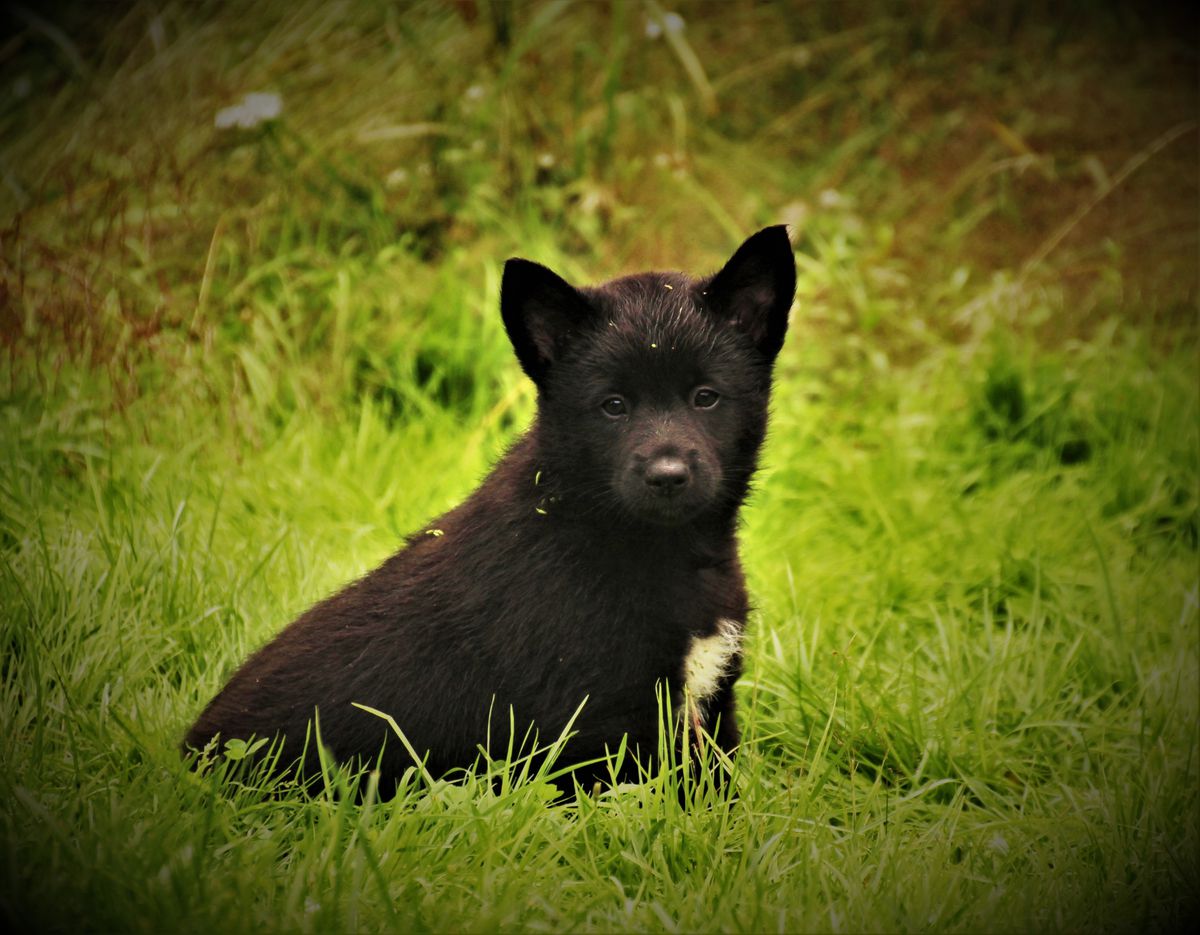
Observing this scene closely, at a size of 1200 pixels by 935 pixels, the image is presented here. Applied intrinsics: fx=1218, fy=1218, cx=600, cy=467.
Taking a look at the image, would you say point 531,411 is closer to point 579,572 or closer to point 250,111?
point 250,111

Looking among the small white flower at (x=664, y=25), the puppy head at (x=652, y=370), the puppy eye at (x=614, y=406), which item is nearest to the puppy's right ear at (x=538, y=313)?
the puppy head at (x=652, y=370)

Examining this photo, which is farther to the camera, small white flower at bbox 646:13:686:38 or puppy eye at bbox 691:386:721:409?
small white flower at bbox 646:13:686:38

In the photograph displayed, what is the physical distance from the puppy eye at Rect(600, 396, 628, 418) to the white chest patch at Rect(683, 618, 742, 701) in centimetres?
61

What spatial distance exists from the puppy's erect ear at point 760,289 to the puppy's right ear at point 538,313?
370 mm

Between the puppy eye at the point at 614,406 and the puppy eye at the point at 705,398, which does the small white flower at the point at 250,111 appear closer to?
the puppy eye at the point at 614,406

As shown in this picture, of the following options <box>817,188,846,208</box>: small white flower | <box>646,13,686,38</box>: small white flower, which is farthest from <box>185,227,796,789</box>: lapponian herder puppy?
<box>817,188,846,208</box>: small white flower

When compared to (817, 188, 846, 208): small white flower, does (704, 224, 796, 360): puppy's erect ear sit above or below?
above

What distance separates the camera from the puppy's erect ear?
3168 mm

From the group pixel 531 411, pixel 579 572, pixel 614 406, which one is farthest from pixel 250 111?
pixel 579 572

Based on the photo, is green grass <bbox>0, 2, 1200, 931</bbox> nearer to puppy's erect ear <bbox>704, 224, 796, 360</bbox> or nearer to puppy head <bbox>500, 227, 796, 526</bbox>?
puppy head <bbox>500, 227, 796, 526</bbox>

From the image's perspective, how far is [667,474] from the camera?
2986 mm

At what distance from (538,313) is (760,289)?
0.60 meters

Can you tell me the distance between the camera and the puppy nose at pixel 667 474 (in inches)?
118

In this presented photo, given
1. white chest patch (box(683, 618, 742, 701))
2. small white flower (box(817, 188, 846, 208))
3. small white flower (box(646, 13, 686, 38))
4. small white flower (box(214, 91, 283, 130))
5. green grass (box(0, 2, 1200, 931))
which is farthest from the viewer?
small white flower (box(817, 188, 846, 208))
